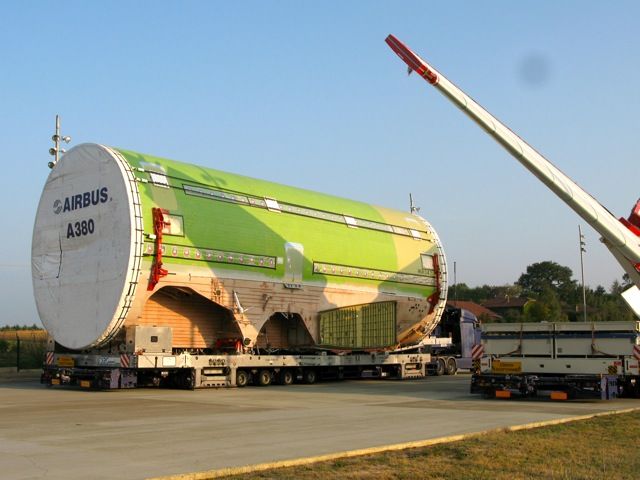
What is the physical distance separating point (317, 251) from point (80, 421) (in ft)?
45.3

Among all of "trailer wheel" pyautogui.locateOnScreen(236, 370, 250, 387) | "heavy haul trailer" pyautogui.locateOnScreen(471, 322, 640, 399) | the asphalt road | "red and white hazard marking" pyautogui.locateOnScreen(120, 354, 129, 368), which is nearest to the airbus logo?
"red and white hazard marking" pyautogui.locateOnScreen(120, 354, 129, 368)

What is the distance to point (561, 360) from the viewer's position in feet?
64.3

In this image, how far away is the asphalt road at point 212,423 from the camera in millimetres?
9383

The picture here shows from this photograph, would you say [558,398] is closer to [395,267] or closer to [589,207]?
[589,207]

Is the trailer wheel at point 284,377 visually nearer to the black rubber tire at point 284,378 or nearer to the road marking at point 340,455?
the black rubber tire at point 284,378

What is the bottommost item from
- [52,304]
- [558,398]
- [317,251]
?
[558,398]

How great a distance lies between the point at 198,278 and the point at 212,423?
362 inches

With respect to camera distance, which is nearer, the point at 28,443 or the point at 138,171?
the point at 28,443

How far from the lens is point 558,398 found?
19.1 metres

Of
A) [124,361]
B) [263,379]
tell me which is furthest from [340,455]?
[263,379]

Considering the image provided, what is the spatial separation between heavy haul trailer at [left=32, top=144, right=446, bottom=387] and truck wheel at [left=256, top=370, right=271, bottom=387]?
0.04 meters

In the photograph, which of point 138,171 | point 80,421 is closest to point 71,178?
point 138,171

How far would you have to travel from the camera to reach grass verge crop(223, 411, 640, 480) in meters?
8.48

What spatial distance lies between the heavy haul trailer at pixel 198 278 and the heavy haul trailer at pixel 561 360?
7.39m
